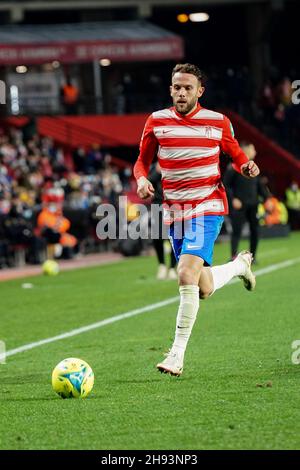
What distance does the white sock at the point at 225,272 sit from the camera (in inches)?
398

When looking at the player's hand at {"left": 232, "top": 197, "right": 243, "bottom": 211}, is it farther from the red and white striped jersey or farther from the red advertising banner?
the red advertising banner

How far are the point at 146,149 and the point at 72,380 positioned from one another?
2.05 meters

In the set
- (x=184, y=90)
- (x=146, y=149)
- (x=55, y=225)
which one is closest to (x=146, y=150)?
(x=146, y=149)

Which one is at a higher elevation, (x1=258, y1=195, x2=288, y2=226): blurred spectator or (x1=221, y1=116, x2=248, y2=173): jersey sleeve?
(x1=221, y1=116, x2=248, y2=173): jersey sleeve

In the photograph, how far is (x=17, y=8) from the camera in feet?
136

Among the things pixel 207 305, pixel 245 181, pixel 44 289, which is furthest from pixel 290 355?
pixel 245 181

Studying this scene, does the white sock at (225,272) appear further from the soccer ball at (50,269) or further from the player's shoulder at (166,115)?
the soccer ball at (50,269)

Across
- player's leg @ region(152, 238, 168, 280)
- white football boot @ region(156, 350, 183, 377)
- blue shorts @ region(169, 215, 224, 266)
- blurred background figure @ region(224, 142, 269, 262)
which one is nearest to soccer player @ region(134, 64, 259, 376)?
blue shorts @ region(169, 215, 224, 266)

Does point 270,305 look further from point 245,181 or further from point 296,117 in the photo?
point 296,117

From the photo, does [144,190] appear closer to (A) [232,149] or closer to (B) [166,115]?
(B) [166,115]

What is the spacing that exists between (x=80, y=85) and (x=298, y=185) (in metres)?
8.21

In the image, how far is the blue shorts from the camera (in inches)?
381

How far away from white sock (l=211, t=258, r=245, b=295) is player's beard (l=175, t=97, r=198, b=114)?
125cm

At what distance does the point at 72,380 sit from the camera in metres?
8.80
